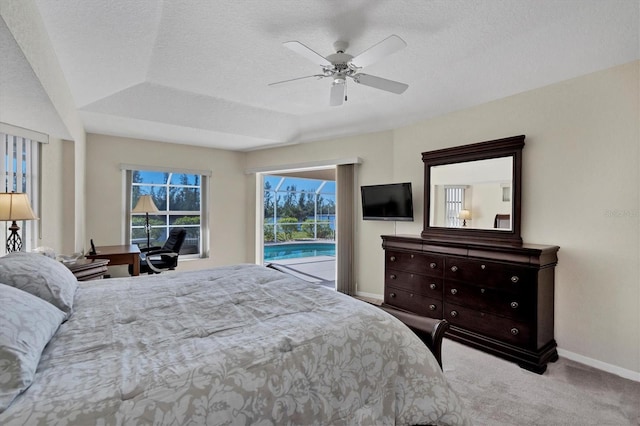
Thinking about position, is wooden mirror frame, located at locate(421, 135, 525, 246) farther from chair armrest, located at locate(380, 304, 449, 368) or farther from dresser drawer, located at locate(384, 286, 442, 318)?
chair armrest, located at locate(380, 304, 449, 368)

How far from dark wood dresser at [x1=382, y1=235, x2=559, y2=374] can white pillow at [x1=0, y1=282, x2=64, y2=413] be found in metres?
3.13

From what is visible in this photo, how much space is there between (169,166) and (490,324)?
5.17m

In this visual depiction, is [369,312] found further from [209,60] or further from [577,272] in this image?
[209,60]

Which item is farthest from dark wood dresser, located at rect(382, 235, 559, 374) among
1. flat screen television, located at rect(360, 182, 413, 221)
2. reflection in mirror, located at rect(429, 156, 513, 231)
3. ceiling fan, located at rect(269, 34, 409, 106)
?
ceiling fan, located at rect(269, 34, 409, 106)

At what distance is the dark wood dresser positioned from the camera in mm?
2703

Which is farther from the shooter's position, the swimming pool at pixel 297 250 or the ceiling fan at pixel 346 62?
the swimming pool at pixel 297 250

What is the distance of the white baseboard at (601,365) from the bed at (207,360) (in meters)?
2.06

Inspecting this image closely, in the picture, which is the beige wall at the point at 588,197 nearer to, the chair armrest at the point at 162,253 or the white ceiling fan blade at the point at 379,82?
the white ceiling fan blade at the point at 379,82

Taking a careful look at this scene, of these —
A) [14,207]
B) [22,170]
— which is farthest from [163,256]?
[14,207]

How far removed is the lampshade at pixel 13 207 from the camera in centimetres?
245

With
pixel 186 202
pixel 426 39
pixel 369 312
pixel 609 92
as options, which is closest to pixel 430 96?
pixel 426 39

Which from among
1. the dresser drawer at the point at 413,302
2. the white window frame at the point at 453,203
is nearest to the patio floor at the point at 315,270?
the dresser drawer at the point at 413,302

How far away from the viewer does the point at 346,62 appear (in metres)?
2.60

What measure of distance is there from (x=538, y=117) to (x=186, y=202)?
213 inches
